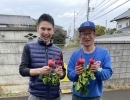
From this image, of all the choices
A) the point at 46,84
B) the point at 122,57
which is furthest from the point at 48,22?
the point at 122,57

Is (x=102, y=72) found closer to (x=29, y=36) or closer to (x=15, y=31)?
(x=29, y=36)

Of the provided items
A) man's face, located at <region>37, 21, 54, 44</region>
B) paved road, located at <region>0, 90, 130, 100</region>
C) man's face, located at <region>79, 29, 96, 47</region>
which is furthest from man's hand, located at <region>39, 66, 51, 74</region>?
paved road, located at <region>0, 90, 130, 100</region>

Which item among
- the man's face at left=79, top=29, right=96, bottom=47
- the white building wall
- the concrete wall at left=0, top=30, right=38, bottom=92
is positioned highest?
the white building wall

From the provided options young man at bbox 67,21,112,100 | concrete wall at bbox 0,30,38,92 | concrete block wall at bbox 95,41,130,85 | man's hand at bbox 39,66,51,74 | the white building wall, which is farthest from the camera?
the white building wall

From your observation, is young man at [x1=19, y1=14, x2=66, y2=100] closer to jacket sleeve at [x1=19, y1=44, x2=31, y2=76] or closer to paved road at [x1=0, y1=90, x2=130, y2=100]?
jacket sleeve at [x1=19, y1=44, x2=31, y2=76]

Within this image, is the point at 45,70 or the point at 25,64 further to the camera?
the point at 25,64

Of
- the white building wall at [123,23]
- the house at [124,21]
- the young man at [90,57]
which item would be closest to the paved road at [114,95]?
the young man at [90,57]

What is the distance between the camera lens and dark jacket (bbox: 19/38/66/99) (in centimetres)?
234

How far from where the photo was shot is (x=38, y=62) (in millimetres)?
2357

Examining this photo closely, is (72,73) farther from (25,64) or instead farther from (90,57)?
(25,64)

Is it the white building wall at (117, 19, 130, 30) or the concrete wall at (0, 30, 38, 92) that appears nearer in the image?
the concrete wall at (0, 30, 38, 92)

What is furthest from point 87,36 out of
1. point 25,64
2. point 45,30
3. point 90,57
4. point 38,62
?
point 25,64

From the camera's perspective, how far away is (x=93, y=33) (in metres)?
2.41

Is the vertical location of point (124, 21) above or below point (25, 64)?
above
